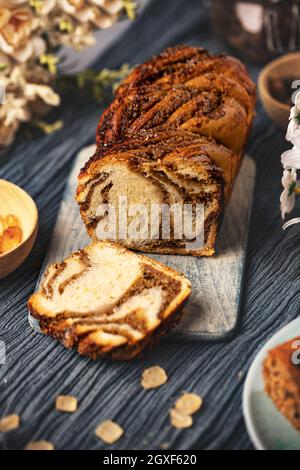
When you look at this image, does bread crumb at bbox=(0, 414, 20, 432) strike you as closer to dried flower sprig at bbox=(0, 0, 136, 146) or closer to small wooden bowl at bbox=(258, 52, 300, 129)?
dried flower sprig at bbox=(0, 0, 136, 146)

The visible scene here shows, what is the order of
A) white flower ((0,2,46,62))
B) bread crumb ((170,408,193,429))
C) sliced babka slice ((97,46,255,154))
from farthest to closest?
white flower ((0,2,46,62)) < sliced babka slice ((97,46,255,154)) < bread crumb ((170,408,193,429))

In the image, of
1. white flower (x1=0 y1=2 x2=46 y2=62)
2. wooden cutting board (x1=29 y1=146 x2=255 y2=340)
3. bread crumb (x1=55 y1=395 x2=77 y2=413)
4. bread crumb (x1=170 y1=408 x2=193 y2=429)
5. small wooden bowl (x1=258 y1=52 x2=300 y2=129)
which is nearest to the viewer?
bread crumb (x1=170 y1=408 x2=193 y2=429)

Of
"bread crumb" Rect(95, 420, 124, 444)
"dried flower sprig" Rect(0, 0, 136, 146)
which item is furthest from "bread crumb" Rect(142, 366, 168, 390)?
"dried flower sprig" Rect(0, 0, 136, 146)

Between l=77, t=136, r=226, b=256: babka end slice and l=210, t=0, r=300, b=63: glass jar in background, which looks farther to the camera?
l=210, t=0, r=300, b=63: glass jar in background

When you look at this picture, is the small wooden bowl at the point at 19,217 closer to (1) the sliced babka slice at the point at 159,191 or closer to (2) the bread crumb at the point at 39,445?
(1) the sliced babka slice at the point at 159,191

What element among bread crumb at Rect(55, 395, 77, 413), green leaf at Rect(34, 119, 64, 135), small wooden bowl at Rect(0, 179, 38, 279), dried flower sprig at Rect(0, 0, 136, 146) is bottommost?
green leaf at Rect(34, 119, 64, 135)

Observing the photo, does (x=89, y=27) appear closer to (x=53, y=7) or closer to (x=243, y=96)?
(x=53, y=7)

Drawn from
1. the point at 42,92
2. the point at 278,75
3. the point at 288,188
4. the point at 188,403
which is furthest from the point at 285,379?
the point at 42,92

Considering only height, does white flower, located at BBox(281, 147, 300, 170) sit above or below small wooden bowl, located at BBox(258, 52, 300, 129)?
above
